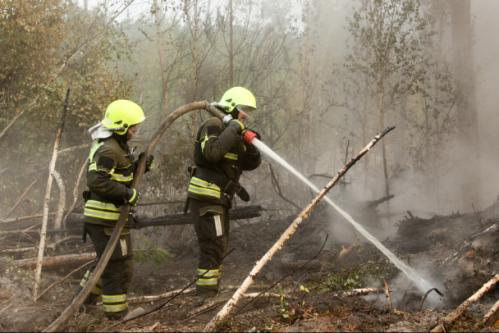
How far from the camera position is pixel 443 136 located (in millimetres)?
13992

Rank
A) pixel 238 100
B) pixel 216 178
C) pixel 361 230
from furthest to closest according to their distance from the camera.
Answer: pixel 238 100, pixel 216 178, pixel 361 230

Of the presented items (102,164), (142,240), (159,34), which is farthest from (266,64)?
(102,164)

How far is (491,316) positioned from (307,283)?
2561 mm

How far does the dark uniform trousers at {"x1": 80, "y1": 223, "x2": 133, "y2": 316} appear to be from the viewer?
4.77 m

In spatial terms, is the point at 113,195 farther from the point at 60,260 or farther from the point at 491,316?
the point at 491,316

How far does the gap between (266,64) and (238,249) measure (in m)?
6.62

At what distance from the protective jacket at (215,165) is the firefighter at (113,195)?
2.55 feet

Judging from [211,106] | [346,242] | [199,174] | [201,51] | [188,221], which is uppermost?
[201,51]

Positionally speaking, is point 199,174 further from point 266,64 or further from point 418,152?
point 418,152

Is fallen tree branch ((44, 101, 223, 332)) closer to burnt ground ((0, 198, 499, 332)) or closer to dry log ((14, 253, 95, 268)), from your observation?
burnt ground ((0, 198, 499, 332))

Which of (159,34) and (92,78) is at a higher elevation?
(159,34)

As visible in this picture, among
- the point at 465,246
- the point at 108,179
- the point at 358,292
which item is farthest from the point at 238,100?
the point at 465,246

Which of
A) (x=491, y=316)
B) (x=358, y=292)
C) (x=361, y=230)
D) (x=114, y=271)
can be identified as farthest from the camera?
(x=361, y=230)

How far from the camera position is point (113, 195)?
468cm
